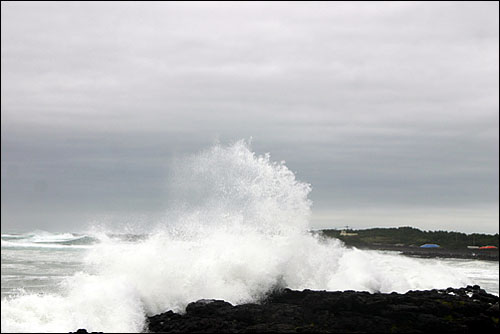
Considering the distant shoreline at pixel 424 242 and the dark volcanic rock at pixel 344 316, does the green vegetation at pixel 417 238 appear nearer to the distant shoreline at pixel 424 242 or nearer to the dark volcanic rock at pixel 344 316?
the distant shoreline at pixel 424 242

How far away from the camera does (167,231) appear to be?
19.5 m

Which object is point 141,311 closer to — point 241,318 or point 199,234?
point 241,318

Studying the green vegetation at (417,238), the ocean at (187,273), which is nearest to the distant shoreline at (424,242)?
the green vegetation at (417,238)

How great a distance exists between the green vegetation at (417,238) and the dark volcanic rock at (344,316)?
6014 centimetres

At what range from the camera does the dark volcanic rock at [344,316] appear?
11.9 metres

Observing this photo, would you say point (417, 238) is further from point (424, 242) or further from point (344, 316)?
point (344, 316)

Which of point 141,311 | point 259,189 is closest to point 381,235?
point 259,189

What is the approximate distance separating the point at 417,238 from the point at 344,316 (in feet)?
246

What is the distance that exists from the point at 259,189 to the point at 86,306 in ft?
27.7

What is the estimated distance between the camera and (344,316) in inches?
507

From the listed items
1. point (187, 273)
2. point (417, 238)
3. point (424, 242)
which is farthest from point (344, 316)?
point (417, 238)

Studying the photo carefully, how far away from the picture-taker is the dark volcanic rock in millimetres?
11945

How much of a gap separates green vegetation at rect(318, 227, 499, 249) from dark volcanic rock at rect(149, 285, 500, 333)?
2368 inches

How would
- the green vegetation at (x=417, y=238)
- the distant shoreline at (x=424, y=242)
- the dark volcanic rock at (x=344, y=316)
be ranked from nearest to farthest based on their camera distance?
the dark volcanic rock at (x=344, y=316) < the distant shoreline at (x=424, y=242) < the green vegetation at (x=417, y=238)
